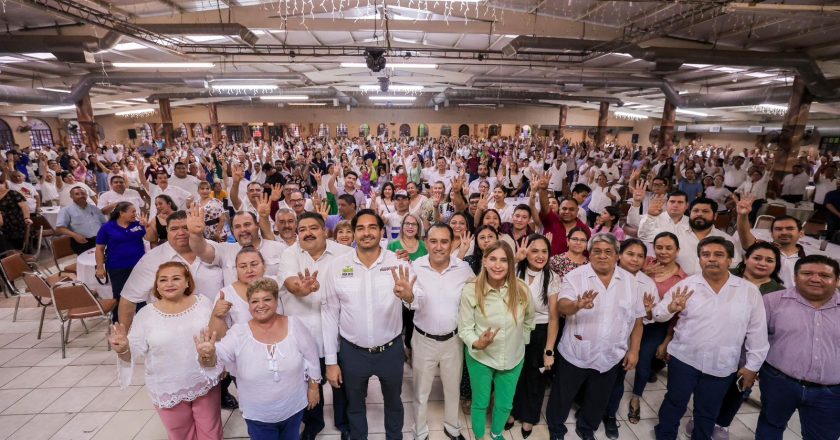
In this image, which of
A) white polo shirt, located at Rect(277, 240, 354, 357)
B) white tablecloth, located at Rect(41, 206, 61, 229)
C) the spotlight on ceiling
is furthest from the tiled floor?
the spotlight on ceiling

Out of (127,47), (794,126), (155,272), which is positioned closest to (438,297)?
(155,272)

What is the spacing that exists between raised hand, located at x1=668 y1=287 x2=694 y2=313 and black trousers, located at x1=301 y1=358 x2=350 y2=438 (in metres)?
2.39

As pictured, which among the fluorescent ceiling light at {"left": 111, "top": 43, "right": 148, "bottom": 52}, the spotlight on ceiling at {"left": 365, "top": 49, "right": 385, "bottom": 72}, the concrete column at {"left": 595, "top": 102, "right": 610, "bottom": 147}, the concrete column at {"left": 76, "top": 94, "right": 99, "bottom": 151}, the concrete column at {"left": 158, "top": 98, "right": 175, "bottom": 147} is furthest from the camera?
the concrete column at {"left": 595, "top": 102, "right": 610, "bottom": 147}

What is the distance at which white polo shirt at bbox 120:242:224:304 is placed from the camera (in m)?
2.71

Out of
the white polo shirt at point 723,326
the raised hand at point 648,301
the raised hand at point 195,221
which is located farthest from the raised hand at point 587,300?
the raised hand at point 195,221

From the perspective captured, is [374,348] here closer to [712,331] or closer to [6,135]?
[712,331]

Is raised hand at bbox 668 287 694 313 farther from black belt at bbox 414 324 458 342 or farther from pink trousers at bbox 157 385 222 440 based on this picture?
pink trousers at bbox 157 385 222 440

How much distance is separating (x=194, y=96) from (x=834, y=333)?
66.1ft

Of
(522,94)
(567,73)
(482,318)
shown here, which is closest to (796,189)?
(567,73)

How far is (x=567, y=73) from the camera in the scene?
11.7 m

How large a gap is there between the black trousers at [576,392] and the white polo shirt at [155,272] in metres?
2.69

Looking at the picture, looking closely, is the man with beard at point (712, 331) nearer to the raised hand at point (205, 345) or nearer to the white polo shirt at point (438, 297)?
the white polo shirt at point (438, 297)

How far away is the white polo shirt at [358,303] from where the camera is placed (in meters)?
2.34

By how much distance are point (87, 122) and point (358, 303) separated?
52.0ft
